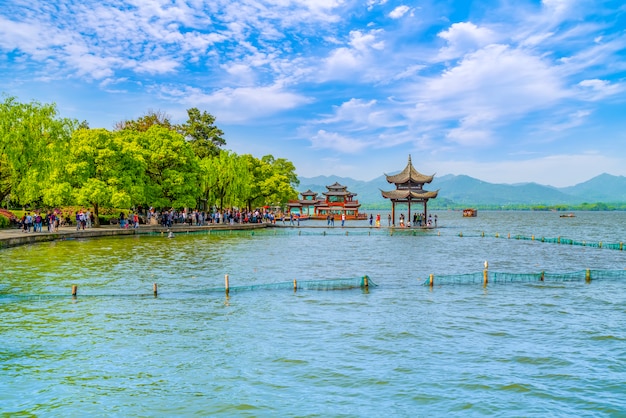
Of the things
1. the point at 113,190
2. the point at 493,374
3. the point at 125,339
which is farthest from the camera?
the point at 113,190

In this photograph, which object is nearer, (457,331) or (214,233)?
(457,331)

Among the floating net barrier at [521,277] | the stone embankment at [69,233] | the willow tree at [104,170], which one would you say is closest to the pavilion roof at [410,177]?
the stone embankment at [69,233]

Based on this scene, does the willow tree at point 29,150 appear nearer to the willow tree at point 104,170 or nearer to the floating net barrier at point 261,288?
the willow tree at point 104,170

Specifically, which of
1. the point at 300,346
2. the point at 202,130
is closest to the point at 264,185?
the point at 202,130

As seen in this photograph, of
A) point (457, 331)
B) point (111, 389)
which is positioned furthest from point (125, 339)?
point (457, 331)

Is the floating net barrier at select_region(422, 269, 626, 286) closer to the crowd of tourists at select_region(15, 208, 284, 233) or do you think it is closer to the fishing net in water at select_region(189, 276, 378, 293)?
the fishing net in water at select_region(189, 276, 378, 293)

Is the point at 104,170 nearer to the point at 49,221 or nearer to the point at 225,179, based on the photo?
the point at 49,221

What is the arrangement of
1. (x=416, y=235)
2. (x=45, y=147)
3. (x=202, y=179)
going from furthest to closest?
1. (x=202, y=179)
2. (x=416, y=235)
3. (x=45, y=147)

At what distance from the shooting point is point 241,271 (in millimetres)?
30562

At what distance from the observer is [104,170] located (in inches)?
2031

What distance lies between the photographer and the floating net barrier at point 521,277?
89.5ft

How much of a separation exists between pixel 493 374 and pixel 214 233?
157 feet

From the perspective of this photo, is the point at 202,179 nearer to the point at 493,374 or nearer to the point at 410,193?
the point at 410,193

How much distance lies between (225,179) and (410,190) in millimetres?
26029
